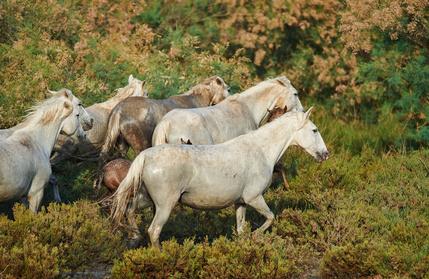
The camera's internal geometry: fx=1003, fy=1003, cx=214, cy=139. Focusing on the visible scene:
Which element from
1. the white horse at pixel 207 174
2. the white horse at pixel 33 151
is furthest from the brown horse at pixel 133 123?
the white horse at pixel 207 174

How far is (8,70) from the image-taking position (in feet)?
47.1

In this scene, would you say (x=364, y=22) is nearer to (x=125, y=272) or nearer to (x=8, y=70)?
(x=8, y=70)

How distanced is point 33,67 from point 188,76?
307 centimetres

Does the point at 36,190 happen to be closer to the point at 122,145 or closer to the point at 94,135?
the point at 122,145

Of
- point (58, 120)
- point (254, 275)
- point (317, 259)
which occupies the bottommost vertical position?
point (317, 259)

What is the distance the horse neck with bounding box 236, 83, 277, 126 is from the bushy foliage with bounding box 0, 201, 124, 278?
3.51 metres

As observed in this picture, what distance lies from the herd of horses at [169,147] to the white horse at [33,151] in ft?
0.04

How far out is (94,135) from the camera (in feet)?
44.5

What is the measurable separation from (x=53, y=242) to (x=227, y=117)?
3.58 metres

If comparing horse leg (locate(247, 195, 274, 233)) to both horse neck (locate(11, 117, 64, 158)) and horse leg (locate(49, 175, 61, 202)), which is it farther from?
horse leg (locate(49, 175, 61, 202))

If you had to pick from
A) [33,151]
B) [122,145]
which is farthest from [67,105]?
[122,145]

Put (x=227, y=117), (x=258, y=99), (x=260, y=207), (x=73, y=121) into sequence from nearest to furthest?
(x=260, y=207)
(x=73, y=121)
(x=227, y=117)
(x=258, y=99)

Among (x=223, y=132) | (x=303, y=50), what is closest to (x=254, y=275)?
(x=223, y=132)

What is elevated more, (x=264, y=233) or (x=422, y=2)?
(x=422, y=2)
